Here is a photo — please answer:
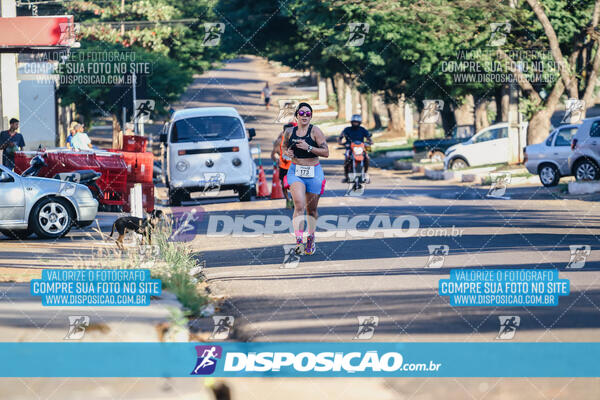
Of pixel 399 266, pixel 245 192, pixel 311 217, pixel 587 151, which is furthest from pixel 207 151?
pixel 399 266

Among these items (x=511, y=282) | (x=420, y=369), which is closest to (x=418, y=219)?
(x=511, y=282)

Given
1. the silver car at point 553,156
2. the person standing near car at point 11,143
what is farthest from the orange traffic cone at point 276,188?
the silver car at point 553,156

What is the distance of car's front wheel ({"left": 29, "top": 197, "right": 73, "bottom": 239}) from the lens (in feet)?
54.3

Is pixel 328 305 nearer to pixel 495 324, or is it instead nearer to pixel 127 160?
pixel 495 324

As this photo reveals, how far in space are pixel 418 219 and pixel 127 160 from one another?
6.63 metres

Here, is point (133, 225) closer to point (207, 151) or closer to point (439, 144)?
point (207, 151)

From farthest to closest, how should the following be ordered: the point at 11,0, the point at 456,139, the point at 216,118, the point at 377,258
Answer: the point at 456,139 → the point at 11,0 → the point at 216,118 → the point at 377,258

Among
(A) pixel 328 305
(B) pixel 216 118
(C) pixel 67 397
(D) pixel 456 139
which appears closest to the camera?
(C) pixel 67 397

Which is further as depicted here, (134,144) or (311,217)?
(134,144)

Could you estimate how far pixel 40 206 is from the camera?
Result: 16.6 metres

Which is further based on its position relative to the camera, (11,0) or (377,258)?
(11,0)

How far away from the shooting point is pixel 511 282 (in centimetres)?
1020

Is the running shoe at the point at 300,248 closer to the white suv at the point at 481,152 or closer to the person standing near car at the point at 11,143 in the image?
the person standing near car at the point at 11,143

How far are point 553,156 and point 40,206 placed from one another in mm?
14184
